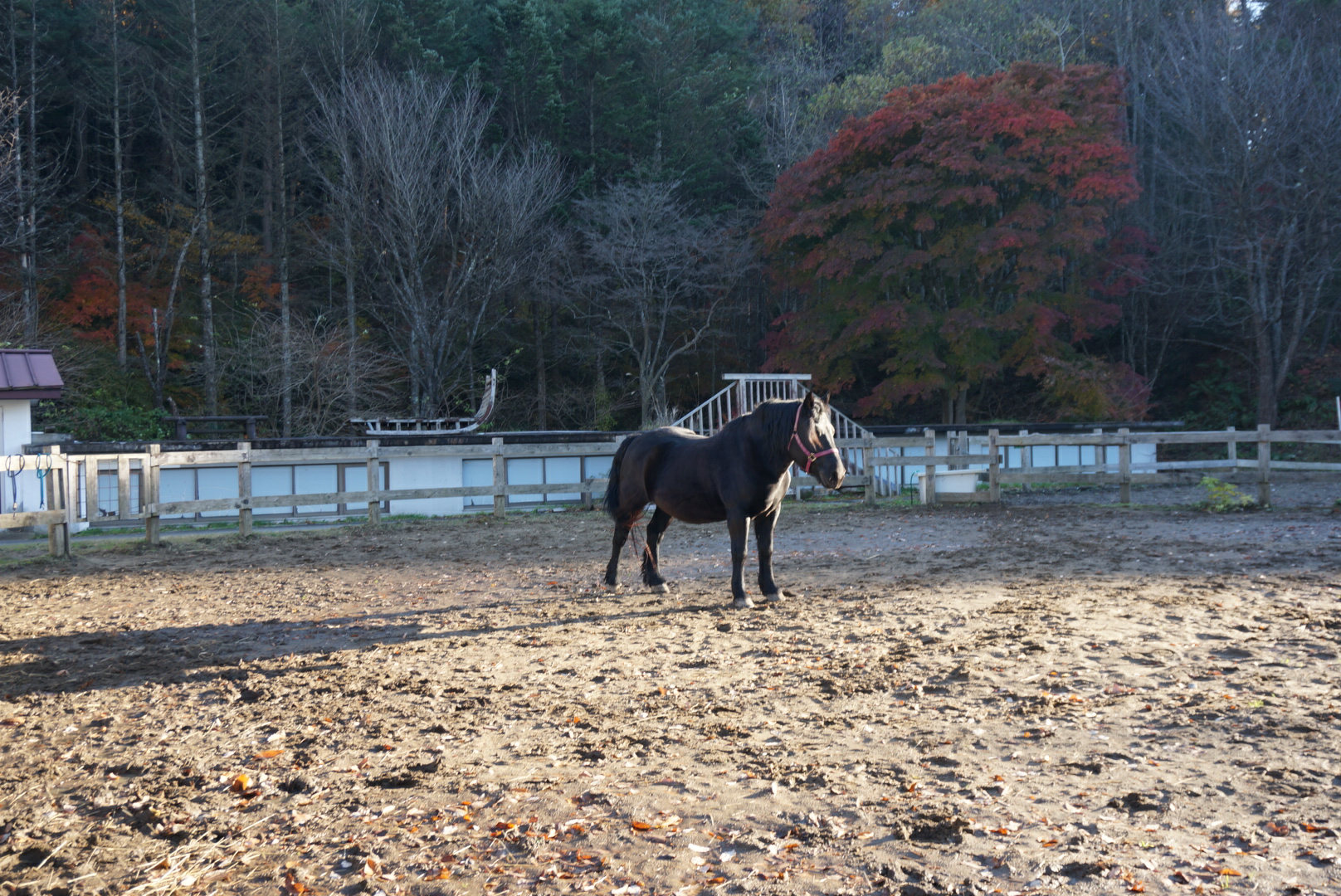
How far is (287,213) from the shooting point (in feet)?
83.6

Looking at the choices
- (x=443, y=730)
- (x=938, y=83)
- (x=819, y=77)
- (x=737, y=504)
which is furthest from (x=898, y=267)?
(x=443, y=730)

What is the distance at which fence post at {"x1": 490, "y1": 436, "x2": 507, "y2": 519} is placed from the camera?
1388 cm

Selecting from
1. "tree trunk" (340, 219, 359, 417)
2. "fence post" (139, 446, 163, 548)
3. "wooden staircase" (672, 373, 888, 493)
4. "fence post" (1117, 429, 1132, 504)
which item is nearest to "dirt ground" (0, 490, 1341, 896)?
"fence post" (139, 446, 163, 548)

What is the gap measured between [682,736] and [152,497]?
9556 millimetres

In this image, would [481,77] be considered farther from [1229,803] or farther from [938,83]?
[1229,803]

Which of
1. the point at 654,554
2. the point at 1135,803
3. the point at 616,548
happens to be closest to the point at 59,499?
the point at 616,548

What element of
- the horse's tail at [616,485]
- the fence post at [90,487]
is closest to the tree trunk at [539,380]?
the fence post at [90,487]

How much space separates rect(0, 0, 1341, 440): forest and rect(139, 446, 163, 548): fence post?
9582 millimetres

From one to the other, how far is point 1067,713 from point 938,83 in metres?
23.3

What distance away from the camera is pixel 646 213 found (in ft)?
85.7

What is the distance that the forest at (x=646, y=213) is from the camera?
902 inches

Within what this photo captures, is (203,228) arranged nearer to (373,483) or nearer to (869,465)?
(373,483)

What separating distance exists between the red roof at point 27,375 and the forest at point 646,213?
7.74m

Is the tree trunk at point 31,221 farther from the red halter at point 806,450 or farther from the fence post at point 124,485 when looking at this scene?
the red halter at point 806,450
